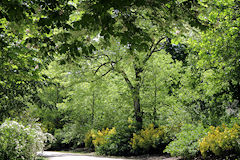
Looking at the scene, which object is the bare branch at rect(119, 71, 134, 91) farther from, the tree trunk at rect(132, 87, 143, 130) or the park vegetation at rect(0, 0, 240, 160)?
the tree trunk at rect(132, 87, 143, 130)

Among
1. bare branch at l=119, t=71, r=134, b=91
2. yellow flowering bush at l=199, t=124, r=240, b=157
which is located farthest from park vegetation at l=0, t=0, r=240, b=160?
bare branch at l=119, t=71, r=134, b=91

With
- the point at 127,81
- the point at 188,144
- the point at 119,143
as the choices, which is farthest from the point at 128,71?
the point at 188,144

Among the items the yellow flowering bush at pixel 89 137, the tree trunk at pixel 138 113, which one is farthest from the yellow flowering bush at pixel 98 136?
the tree trunk at pixel 138 113

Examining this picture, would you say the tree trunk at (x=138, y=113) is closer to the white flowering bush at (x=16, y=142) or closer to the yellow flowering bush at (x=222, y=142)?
the white flowering bush at (x=16, y=142)

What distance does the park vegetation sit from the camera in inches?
145

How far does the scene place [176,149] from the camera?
9227 mm

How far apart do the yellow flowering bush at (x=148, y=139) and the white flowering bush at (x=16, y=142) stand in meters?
5.27

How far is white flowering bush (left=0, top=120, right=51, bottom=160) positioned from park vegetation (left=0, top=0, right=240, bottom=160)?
33mm

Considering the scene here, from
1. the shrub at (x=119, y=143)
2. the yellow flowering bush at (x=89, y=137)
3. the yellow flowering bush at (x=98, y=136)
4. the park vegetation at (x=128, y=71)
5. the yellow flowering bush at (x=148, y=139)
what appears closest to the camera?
the park vegetation at (x=128, y=71)

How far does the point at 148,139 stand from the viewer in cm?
1258

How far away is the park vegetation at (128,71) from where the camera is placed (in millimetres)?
3693

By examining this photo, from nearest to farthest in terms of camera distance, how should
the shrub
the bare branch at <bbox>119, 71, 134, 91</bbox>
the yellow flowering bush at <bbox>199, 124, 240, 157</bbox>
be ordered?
the yellow flowering bush at <bbox>199, 124, 240, 157</bbox> < the shrub < the bare branch at <bbox>119, 71, 134, 91</bbox>

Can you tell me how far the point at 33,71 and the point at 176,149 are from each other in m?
5.70

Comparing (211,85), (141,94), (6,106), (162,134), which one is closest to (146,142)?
(162,134)
